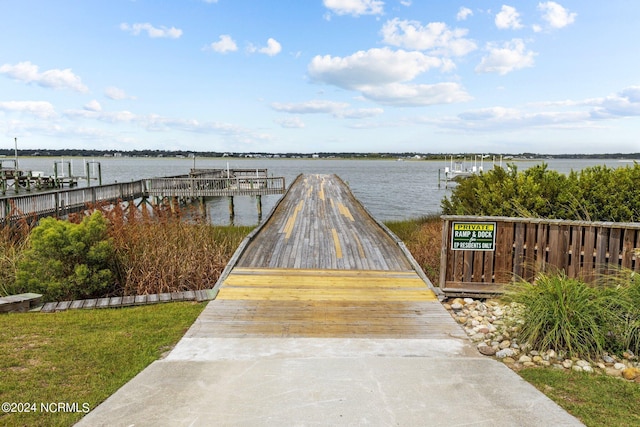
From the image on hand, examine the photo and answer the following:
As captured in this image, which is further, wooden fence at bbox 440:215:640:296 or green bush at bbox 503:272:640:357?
wooden fence at bbox 440:215:640:296

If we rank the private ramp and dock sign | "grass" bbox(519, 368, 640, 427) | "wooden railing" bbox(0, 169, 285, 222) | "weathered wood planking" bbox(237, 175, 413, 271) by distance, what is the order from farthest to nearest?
"wooden railing" bbox(0, 169, 285, 222) → "weathered wood planking" bbox(237, 175, 413, 271) → the private ramp and dock sign → "grass" bbox(519, 368, 640, 427)

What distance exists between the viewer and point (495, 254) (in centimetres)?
823

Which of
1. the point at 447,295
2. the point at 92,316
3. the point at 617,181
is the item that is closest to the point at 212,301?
the point at 92,316

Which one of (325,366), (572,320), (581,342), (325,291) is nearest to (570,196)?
(572,320)

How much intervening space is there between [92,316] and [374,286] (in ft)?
17.1

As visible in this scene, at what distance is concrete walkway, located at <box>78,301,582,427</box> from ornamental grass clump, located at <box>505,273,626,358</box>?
100 cm

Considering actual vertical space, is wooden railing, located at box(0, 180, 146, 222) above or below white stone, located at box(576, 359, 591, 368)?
above

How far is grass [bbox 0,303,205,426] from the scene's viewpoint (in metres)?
4.40

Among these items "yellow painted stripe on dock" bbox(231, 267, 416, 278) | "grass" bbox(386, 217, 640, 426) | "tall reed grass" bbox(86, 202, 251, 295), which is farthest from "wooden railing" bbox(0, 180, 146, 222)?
"grass" bbox(386, 217, 640, 426)

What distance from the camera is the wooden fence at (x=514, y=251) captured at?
778 centimetres

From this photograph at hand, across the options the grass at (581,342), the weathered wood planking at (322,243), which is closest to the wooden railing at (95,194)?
the weathered wood planking at (322,243)

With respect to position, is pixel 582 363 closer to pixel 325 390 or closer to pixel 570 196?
pixel 325 390

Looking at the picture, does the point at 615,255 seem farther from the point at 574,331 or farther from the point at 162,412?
the point at 162,412

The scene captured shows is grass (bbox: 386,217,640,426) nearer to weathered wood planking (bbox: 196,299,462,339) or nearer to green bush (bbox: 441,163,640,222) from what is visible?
weathered wood planking (bbox: 196,299,462,339)
